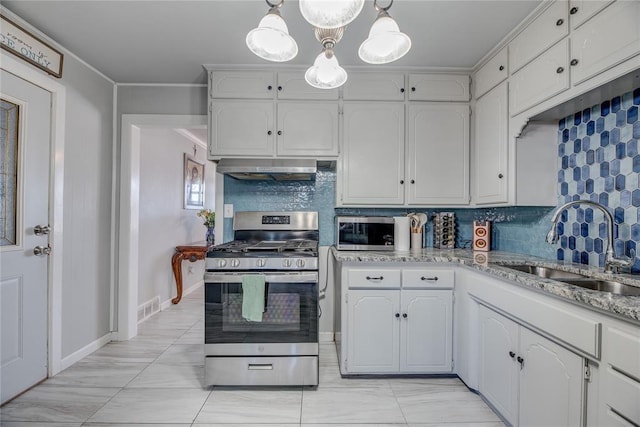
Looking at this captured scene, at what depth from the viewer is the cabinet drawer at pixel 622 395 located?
97 cm

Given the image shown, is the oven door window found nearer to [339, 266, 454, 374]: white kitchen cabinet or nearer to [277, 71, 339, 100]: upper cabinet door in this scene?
[339, 266, 454, 374]: white kitchen cabinet

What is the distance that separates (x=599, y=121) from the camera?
1.74 m

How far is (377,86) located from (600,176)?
157 cm

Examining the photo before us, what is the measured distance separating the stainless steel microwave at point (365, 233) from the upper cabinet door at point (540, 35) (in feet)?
4.41

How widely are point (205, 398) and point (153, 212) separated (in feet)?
7.83

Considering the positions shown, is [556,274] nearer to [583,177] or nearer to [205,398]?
[583,177]

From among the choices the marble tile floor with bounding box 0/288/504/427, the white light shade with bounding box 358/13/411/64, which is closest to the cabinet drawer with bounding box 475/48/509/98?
the white light shade with bounding box 358/13/411/64

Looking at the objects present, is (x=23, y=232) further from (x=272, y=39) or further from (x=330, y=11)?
(x=330, y=11)

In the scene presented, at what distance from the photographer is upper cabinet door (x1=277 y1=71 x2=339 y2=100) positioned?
98.6 inches

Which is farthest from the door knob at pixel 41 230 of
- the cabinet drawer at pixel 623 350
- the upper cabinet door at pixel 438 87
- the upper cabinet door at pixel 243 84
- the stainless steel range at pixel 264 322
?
the cabinet drawer at pixel 623 350

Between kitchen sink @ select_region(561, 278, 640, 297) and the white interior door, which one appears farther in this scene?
the white interior door

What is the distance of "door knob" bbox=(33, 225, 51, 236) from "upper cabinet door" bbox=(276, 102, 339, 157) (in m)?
1.66

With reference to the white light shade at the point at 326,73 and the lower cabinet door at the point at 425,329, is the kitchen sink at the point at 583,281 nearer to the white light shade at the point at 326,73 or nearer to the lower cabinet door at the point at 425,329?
the lower cabinet door at the point at 425,329

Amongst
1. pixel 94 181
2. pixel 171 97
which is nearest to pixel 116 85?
pixel 171 97
